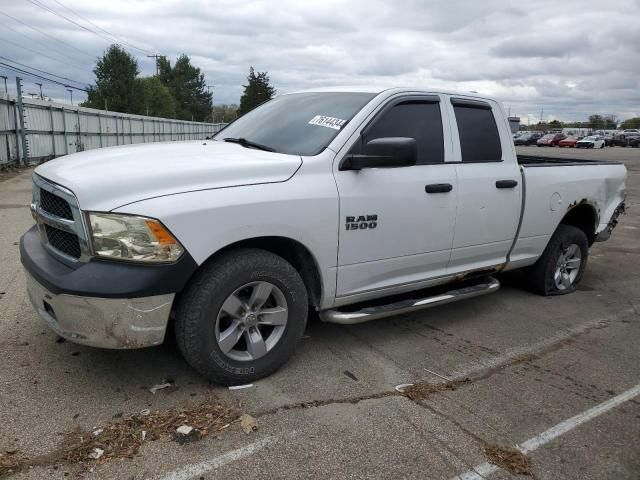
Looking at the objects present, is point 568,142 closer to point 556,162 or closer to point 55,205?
point 556,162

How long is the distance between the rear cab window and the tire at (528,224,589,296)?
4.45 feet

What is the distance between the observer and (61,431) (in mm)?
2771

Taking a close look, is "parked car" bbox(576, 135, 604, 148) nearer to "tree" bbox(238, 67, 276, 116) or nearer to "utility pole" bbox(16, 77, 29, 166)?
"tree" bbox(238, 67, 276, 116)

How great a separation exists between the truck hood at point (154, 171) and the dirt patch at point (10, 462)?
125 centimetres

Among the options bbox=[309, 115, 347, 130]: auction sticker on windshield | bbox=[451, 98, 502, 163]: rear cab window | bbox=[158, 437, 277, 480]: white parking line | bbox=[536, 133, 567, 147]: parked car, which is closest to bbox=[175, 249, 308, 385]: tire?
bbox=[158, 437, 277, 480]: white parking line

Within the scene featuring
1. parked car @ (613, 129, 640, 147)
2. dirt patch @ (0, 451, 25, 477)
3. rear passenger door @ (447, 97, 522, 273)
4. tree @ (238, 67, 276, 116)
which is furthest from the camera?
parked car @ (613, 129, 640, 147)

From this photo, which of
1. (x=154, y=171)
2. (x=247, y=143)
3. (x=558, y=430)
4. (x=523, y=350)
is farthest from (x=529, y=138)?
(x=154, y=171)

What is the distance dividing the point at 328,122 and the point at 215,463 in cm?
232

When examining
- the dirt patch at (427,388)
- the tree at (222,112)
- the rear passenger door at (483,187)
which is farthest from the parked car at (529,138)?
the dirt patch at (427,388)

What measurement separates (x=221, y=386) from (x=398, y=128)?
2192 millimetres

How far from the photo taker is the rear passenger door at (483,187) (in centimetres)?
425

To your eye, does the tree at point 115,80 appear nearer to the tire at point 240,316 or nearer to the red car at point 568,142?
the red car at point 568,142

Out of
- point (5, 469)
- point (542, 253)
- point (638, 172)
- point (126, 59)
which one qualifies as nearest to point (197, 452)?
point (5, 469)

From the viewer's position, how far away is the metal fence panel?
49.5 ft
